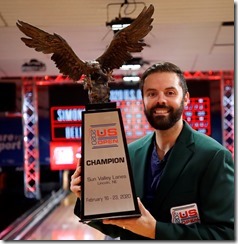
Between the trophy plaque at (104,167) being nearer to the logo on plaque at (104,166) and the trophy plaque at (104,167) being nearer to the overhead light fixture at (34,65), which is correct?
the logo on plaque at (104,166)

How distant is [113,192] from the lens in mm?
1288

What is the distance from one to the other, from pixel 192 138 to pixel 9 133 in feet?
15.4

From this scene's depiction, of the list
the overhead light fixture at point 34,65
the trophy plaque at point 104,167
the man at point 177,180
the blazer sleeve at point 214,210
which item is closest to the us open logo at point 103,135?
the trophy plaque at point 104,167

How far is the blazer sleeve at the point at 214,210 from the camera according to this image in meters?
1.26

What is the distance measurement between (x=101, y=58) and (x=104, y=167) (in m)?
0.36

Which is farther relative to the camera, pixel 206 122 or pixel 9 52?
pixel 206 122

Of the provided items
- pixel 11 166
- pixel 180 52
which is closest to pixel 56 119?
pixel 180 52

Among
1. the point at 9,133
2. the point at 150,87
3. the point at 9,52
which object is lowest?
the point at 9,133

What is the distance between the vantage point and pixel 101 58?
142 centimetres

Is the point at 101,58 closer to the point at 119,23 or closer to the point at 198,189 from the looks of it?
the point at 198,189

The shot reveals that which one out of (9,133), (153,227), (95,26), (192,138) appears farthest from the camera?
(9,133)

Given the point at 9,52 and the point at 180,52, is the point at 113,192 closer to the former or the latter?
the point at 9,52

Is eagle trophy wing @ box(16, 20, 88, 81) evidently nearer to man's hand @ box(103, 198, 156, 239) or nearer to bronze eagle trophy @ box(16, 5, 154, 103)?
bronze eagle trophy @ box(16, 5, 154, 103)

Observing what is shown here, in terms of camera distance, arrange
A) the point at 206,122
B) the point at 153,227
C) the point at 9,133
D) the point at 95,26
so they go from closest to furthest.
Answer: the point at 153,227 → the point at 95,26 → the point at 206,122 → the point at 9,133
